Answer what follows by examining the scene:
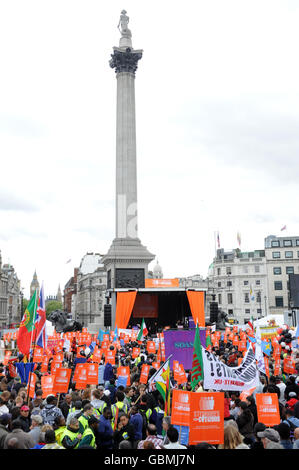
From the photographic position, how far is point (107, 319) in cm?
4353

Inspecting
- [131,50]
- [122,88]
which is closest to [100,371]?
[122,88]

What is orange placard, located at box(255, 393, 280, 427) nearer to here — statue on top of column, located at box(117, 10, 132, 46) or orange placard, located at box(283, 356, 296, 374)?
orange placard, located at box(283, 356, 296, 374)

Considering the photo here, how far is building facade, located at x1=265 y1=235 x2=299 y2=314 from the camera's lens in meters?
87.7

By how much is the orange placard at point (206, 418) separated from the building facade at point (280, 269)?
8492cm

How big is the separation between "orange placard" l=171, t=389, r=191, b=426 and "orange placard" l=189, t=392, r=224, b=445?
55cm

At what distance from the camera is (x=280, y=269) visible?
89.1 m

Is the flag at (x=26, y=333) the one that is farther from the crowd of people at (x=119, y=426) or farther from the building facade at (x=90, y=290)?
the building facade at (x=90, y=290)

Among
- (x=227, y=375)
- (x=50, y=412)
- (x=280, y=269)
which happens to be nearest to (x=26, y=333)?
(x=50, y=412)

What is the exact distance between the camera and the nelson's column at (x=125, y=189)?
5100 cm

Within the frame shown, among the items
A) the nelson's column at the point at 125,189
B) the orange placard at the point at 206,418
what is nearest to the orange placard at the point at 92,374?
the orange placard at the point at 206,418

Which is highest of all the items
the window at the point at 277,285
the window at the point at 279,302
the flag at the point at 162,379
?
the window at the point at 277,285

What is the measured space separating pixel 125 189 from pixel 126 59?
62.1 ft

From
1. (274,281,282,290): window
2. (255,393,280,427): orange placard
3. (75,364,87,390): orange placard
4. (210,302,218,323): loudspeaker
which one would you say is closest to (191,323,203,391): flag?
(255,393,280,427): orange placard
